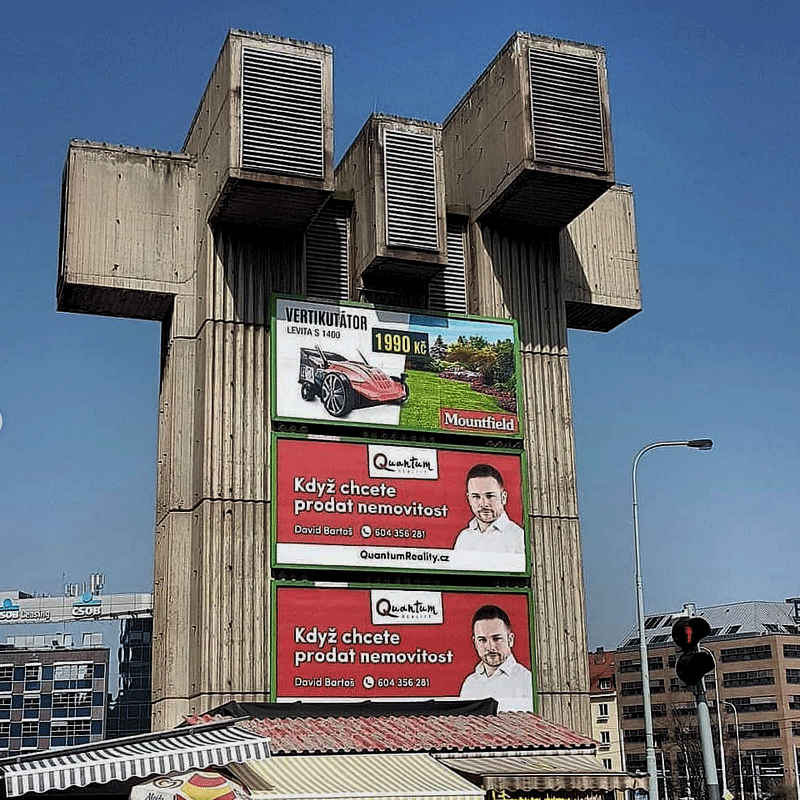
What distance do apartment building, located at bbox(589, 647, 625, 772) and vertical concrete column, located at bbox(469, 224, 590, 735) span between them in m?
108

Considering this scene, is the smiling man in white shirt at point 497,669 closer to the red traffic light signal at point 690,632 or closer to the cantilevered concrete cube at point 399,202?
the cantilevered concrete cube at point 399,202

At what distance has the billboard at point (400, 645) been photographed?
2469 cm

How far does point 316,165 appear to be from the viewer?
25906 millimetres

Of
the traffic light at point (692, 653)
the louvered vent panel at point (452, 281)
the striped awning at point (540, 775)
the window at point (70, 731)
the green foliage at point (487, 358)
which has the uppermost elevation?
the louvered vent panel at point (452, 281)

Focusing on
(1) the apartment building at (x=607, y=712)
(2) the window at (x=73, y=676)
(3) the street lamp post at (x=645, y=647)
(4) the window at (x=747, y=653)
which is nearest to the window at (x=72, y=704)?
(2) the window at (x=73, y=676)

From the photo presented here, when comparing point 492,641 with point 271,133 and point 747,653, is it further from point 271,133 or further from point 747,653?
point 747,653

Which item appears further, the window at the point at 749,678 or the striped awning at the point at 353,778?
the window at the point at 749,678

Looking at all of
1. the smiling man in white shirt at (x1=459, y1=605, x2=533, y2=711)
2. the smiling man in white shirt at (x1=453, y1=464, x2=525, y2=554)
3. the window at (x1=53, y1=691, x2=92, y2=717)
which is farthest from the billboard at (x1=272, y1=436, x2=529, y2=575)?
the window at (x1=53, y1=691, x2=92, y2=717)

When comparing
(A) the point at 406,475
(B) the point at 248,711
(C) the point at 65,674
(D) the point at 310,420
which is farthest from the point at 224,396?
(C) the point at 65,674

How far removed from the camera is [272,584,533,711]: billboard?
2469 cm

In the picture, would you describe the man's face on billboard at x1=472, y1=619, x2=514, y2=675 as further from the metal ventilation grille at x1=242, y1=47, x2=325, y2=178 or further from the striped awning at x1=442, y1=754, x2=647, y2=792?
the metal ventilation grille at x1=242, y1=47, x2=325, y2=178

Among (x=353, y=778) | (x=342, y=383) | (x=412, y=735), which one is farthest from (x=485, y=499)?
(x=353, y=778)

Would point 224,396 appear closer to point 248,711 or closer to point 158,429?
point 158,429

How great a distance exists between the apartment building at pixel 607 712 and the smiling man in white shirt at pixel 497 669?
109 metres
